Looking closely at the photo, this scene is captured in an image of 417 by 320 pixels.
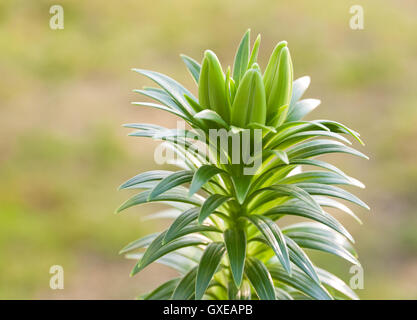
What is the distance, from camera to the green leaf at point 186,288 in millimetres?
806

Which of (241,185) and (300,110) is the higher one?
(300,110)

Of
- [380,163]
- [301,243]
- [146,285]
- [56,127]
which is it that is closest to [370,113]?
[380,163]

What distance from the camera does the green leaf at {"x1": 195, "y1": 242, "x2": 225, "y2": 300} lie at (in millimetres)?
737

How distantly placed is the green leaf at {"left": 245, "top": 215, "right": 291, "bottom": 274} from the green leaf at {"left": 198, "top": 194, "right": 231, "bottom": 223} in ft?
0.19

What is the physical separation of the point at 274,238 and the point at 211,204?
10 centimetres

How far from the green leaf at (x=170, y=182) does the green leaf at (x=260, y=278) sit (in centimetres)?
18

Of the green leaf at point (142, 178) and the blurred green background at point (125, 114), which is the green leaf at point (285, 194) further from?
the blurred green background at point (125, 114)

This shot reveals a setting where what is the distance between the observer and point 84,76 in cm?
271

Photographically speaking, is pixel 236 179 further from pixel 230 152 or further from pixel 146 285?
pixel 146 285

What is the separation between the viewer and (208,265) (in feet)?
2.55

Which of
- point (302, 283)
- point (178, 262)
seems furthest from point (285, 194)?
point (178, 262)

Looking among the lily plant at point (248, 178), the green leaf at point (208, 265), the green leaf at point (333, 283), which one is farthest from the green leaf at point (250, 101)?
the green leaf at point (333, 283)

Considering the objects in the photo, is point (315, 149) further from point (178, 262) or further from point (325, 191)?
point (178, 262)
